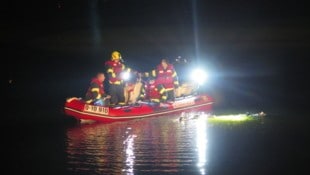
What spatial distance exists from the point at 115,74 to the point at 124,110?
4.26 feet

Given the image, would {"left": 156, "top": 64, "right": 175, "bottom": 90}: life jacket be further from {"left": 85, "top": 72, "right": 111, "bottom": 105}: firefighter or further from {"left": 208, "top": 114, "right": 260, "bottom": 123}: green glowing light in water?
{"left": 85, "top": 72, "right": 111, "bottom": 105}: firefighter

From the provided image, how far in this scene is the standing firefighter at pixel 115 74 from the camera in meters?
21.2

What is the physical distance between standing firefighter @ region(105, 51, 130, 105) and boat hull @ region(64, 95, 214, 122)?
25.8 inches

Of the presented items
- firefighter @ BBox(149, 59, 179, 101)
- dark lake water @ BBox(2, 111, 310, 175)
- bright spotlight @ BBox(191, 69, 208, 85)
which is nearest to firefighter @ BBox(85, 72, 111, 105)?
dark lake water @ BBox(2, 111, 310, 175)

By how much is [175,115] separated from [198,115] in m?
0.85

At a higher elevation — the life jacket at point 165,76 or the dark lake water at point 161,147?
the life jacket at point 165,76

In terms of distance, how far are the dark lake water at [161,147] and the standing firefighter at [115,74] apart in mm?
1245

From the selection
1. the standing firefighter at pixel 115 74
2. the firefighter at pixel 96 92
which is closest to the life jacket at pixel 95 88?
the firefighter at pixel 96 92

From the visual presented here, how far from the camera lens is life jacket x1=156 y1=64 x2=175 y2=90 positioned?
22672 millimetres

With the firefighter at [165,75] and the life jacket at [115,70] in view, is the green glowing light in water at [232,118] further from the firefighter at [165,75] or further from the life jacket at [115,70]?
the life jacket at [115,70]

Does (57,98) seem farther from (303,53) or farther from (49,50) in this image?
(303,53)

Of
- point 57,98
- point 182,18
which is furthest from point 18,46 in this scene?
point 57,98

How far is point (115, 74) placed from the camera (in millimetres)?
21312

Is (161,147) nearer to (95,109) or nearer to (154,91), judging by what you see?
(95,109)
